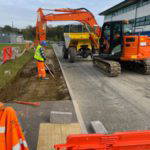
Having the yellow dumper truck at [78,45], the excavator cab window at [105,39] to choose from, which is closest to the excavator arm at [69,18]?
the yellow dumper truck at [78,45]

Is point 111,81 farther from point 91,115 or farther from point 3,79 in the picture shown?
point 3,79

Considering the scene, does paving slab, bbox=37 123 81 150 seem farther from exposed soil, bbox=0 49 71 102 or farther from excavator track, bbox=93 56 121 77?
excavator track, bbox=93 56 121 77

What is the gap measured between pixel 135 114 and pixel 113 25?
612 centimetres

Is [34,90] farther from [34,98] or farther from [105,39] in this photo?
[105,39]

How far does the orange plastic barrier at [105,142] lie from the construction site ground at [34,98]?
1.22 m

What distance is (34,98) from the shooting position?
6.79 meters

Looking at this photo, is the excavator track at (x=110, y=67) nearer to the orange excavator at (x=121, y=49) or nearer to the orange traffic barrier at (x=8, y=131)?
the orange excavator at (x=121, y=49)

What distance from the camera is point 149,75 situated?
34.2ft

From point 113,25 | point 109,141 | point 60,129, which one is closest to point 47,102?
point 60,129

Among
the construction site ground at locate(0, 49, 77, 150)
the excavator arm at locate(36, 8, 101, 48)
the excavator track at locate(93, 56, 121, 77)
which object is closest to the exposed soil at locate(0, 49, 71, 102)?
the construction site ground at locate(0, 49, 77, 150)

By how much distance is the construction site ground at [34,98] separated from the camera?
464 cm

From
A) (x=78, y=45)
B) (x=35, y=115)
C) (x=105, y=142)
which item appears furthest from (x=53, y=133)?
(x=78, y=45)

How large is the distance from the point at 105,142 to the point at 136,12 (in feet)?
127

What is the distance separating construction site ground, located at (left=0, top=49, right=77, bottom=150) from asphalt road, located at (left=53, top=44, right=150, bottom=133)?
1.79 ft
